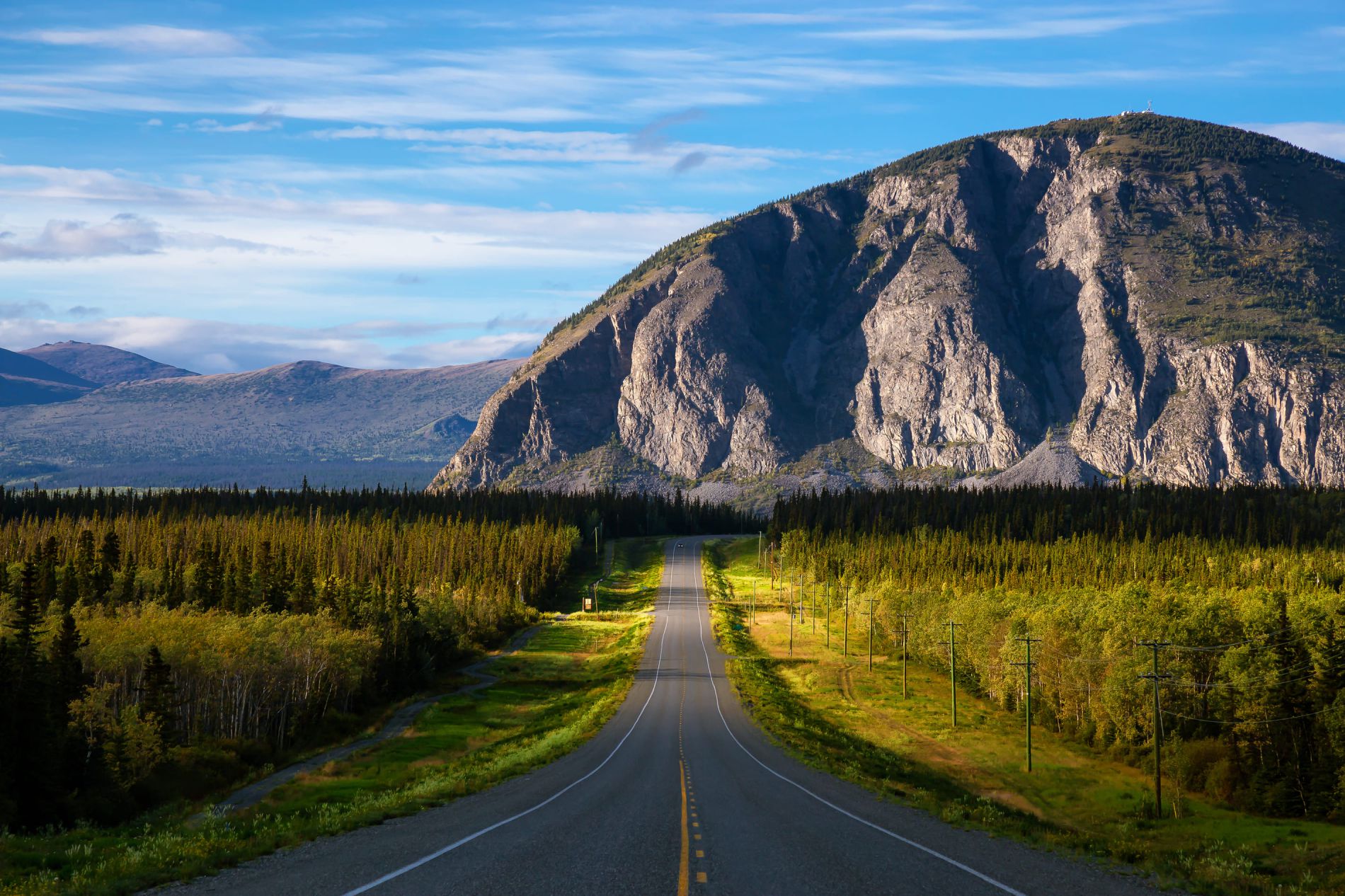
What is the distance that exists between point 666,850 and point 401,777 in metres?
40.4

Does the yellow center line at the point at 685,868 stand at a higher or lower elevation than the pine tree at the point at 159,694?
higher

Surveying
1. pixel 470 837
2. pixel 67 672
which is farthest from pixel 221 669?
pixel 470 837

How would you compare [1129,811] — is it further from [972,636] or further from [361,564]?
[361,564]

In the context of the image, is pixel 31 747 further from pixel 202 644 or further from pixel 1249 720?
pixel 1249 720

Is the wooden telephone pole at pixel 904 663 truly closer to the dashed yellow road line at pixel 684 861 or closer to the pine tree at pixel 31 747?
the dashed yellow road line at pixel 684 861

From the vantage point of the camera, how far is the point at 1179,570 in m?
154

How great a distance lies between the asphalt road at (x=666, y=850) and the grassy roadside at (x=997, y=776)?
2.96 meters

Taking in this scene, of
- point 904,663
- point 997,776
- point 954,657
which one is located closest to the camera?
point 997,776

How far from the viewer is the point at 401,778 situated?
202 feet

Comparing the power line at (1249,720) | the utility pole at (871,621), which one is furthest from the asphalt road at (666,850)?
the utility pole at (871,621)

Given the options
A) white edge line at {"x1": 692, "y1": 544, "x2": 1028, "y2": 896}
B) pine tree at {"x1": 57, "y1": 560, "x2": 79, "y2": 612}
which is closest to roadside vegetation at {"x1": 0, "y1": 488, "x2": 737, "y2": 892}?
pine tree at {"x1": 57, "y1": 560, "x2": 79, "y2": 612}

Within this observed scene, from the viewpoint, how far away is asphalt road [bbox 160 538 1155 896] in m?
22.2

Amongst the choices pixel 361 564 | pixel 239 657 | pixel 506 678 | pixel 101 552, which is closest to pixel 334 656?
pixel 239 657

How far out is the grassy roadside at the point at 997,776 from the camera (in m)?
30.5
